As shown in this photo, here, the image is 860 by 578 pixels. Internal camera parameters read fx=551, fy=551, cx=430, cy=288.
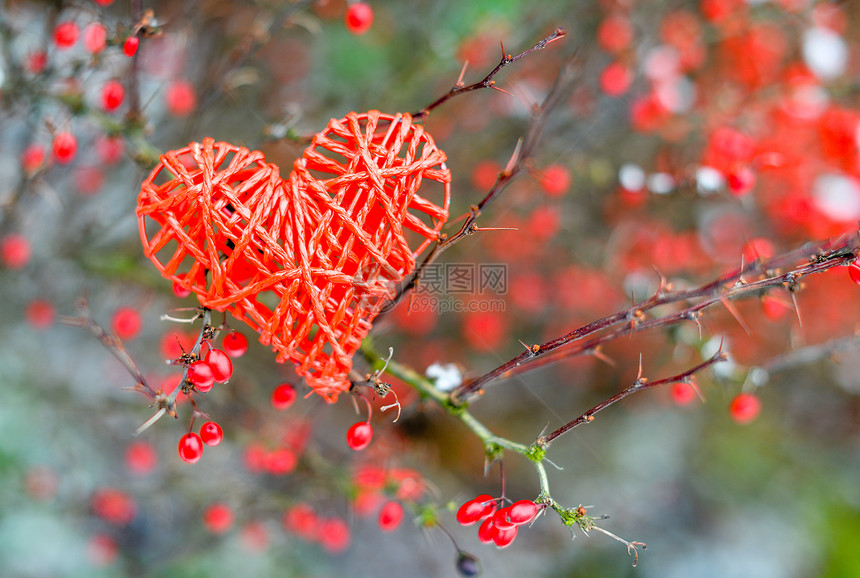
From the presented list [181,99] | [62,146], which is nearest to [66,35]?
[62,146]

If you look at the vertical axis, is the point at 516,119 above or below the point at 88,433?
above

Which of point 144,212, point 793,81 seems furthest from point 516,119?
point 144,212

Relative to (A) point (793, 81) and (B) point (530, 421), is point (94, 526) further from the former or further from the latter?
(A) point (793, 81)

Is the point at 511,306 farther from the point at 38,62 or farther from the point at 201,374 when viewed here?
the point at 38,62

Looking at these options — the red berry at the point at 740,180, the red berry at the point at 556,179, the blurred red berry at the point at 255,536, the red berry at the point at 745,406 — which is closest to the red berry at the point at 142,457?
the blurred red berry at the point at 255,536

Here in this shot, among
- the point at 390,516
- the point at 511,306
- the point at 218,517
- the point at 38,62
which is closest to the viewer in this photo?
the point at 390,516

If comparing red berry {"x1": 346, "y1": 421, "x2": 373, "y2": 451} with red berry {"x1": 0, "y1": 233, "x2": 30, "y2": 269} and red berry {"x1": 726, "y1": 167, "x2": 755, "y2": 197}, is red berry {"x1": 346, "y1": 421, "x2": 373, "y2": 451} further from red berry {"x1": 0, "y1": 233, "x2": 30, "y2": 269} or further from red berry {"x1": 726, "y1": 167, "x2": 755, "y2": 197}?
red berry {"x1": 0, "y1": 233, "x2": 30, "y2": 269}
